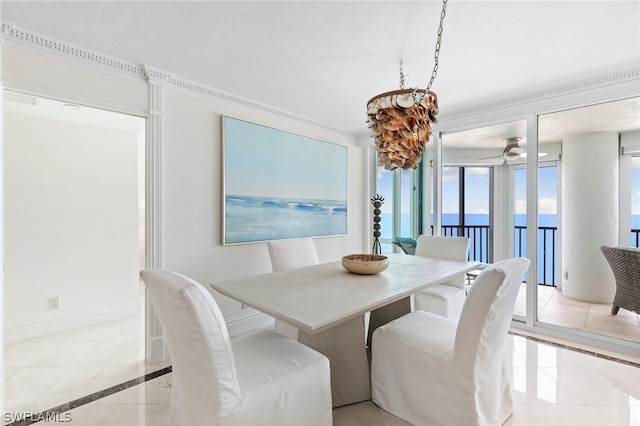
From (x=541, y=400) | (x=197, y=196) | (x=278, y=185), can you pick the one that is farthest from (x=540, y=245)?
(x=197, y=196)

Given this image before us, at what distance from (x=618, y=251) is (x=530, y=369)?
54.9 inches

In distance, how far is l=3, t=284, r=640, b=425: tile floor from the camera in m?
1.75

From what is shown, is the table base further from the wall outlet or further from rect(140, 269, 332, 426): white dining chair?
the wall outlet

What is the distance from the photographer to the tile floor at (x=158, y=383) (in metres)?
1.75

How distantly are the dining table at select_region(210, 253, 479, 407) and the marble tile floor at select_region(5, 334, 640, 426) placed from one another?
215 mm

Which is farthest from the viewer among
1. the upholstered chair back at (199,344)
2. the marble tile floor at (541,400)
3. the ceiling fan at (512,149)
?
the ceiling fan at (512,149)

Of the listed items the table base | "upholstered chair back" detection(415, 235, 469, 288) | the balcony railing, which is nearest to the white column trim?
the table base

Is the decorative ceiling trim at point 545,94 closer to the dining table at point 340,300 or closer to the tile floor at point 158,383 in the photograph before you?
the dining table at point 340,300

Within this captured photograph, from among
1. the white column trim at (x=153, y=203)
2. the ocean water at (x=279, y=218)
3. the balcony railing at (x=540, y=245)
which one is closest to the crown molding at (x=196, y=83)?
the white column trim at (x=153, y=203)

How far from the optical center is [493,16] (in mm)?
1697

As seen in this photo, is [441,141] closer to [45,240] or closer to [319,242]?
[319,242]

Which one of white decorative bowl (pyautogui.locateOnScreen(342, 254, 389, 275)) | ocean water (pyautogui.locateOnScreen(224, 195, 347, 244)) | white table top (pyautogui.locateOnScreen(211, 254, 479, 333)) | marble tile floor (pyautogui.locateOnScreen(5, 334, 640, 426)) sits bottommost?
marble tile floor (pyautogui.locateOnScreen(5, 334, 640, 426))

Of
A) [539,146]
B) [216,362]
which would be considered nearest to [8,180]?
[216,362]

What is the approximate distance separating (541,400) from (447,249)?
1289 millimetres
